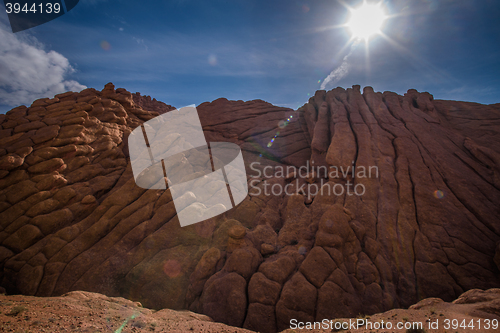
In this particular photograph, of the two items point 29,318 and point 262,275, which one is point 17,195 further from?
point 262,275

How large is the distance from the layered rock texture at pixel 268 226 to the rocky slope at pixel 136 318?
2766 mm

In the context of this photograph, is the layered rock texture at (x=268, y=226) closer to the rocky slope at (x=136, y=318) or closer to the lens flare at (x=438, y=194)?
the lens flare at (x=438, y=194)

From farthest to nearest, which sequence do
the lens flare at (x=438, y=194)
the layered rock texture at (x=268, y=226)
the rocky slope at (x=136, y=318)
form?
the lens flare at (x=438, y=194) → the layered rock texture at (x=268, y=226) → the rocky slope at (x=136, y=318)

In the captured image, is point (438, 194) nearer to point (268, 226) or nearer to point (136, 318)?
point (268, 226)

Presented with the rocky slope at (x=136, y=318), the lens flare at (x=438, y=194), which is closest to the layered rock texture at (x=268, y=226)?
the lens flare at (x=438, y=194)

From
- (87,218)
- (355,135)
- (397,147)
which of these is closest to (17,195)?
(87,218)

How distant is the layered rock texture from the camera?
12.4 meters

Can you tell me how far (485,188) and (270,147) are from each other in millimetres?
24069

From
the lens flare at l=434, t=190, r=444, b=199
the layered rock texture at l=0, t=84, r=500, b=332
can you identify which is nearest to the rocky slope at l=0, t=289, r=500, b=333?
the layered rock texture at l=0, t=84, r=500, b=332

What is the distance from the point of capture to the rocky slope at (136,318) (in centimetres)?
654

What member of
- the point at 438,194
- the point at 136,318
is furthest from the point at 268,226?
the point at 438,194

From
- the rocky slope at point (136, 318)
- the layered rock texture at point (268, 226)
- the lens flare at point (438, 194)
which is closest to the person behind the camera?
the rocky slope at point (136, 318)

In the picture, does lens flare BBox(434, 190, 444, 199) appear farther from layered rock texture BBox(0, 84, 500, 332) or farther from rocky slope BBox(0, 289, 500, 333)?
rocky slope BBox(0, 289, 500, 333)

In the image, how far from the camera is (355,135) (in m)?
23.9
